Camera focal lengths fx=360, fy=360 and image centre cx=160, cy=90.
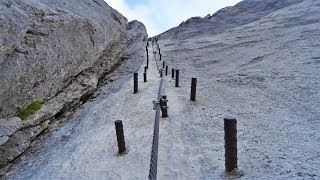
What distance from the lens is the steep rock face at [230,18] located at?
156 ft

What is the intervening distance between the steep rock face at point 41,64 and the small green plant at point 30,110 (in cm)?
17

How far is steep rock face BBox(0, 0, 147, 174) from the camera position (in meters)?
13.8

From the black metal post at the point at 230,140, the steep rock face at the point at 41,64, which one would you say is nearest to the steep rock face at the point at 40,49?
the steep rock face at the point at 41,64

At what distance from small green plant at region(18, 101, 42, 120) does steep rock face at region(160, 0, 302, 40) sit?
3119cm

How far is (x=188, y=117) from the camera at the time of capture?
12.6 metres

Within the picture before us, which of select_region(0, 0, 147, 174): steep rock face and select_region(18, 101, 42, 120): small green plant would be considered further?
select_region(18, 101, 42, 120): small green plant

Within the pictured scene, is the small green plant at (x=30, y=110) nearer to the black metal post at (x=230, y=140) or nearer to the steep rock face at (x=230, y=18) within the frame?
the black metal post at (x=230, y=140)

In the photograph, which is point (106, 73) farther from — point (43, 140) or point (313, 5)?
point (313, 5)

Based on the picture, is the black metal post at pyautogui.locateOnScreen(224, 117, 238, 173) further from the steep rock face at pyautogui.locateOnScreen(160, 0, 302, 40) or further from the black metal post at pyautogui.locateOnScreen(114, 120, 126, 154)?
the steep rock face at pyautogui.locateOnScreen(160, 0, 302, 40)

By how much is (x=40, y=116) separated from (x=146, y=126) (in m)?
5.50

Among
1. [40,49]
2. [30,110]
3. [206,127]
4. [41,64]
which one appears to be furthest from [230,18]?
[206,127]

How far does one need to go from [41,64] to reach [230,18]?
40.8 m

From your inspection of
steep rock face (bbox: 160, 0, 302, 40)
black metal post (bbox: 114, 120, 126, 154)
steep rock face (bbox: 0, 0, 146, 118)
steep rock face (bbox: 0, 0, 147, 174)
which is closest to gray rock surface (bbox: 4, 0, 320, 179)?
black metal post (bbox: 114, 120, 126, 154)

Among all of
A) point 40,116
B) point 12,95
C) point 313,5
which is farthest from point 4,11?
point 313,5
